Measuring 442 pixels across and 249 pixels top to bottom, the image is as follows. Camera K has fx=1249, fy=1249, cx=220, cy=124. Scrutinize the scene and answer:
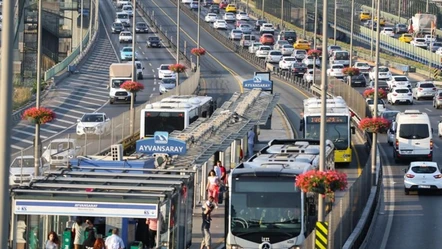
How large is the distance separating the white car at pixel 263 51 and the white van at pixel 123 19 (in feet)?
68.1

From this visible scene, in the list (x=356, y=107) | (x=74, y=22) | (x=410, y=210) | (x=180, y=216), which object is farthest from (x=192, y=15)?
(x=180, y=216)

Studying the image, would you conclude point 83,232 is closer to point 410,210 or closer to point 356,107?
point 410,210

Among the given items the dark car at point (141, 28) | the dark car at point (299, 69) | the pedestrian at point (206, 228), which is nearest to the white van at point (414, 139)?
the pedestrian at point (206, 228)

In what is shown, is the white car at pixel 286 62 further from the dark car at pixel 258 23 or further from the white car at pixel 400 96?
the dark car at pixel 258 23

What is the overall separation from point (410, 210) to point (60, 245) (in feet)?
61.3

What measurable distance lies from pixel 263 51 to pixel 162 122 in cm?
6341

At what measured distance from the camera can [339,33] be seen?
15462 centimetres

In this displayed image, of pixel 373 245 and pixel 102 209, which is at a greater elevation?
pixel 102 209

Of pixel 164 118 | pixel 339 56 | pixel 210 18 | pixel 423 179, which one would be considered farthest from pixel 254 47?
pixel 423 179

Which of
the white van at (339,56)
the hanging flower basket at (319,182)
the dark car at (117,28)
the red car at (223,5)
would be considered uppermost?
the red car at (223,5)

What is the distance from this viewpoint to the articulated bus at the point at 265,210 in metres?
30.4

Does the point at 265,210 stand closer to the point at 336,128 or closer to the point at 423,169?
the point at 423,169

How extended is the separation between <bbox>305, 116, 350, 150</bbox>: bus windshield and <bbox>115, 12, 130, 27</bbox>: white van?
258ft

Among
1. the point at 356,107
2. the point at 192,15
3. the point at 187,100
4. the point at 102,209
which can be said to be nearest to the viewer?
the point at 102,209
